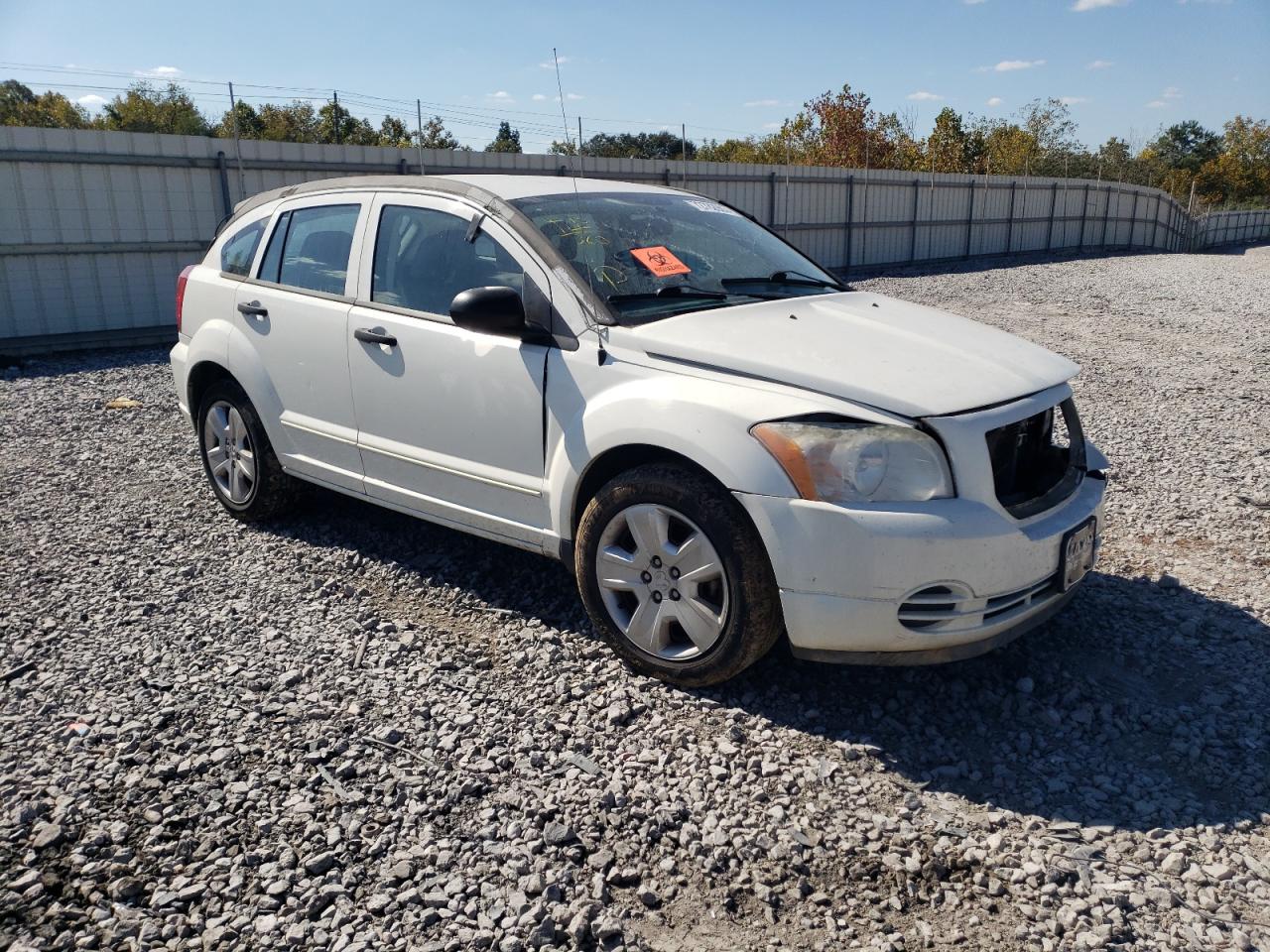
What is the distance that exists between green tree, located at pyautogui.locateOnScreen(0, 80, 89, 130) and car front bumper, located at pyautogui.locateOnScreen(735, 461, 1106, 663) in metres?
57.9

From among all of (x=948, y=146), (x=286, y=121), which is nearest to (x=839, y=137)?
(x=948, y=146)

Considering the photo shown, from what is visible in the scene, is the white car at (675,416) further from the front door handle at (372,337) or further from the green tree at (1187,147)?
→ the green tree at (1187,147)

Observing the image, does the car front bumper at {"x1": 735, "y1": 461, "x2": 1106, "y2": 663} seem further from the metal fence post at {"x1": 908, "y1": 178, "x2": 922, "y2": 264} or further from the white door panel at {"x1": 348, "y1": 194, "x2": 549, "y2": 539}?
the metal fence post at {"x1": 908, "y1": 178, "x2": 922, "y2": 264}

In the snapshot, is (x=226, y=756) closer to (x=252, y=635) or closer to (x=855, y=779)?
(x=252, y=635)

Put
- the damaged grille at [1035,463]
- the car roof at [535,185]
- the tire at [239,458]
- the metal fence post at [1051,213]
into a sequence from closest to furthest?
the damaged grille at [1035,463] → the car roof at [535,185] → the tire at [239,458] → the metal fence post at [1051,213]

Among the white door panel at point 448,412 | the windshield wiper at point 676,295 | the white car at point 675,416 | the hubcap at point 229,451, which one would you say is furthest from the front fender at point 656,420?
the hubcap at point 229,451

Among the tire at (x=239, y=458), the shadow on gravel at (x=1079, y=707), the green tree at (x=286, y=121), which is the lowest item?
the shadow on gravel at (x=1079, y=707)

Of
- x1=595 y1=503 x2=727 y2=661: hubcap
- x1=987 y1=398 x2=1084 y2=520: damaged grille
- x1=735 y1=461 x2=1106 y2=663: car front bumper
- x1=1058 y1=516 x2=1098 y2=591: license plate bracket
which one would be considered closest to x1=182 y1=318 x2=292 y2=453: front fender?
x1=595 y1=503 x2=727 y2=661: hubcap

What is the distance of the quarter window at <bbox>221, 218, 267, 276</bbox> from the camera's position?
17.4 ft

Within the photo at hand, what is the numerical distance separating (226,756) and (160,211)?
11.4 m

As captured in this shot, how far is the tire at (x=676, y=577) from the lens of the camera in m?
3.33

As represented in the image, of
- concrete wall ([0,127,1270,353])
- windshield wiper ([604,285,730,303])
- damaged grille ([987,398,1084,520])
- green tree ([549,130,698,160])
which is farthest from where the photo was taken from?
green tree ([549,130,698,160])

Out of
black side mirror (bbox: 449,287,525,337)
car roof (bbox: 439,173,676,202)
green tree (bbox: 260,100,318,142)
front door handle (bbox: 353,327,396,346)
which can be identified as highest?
green tree (bbox: 260,100,318,142)

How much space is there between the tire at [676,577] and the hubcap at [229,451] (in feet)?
8.18
